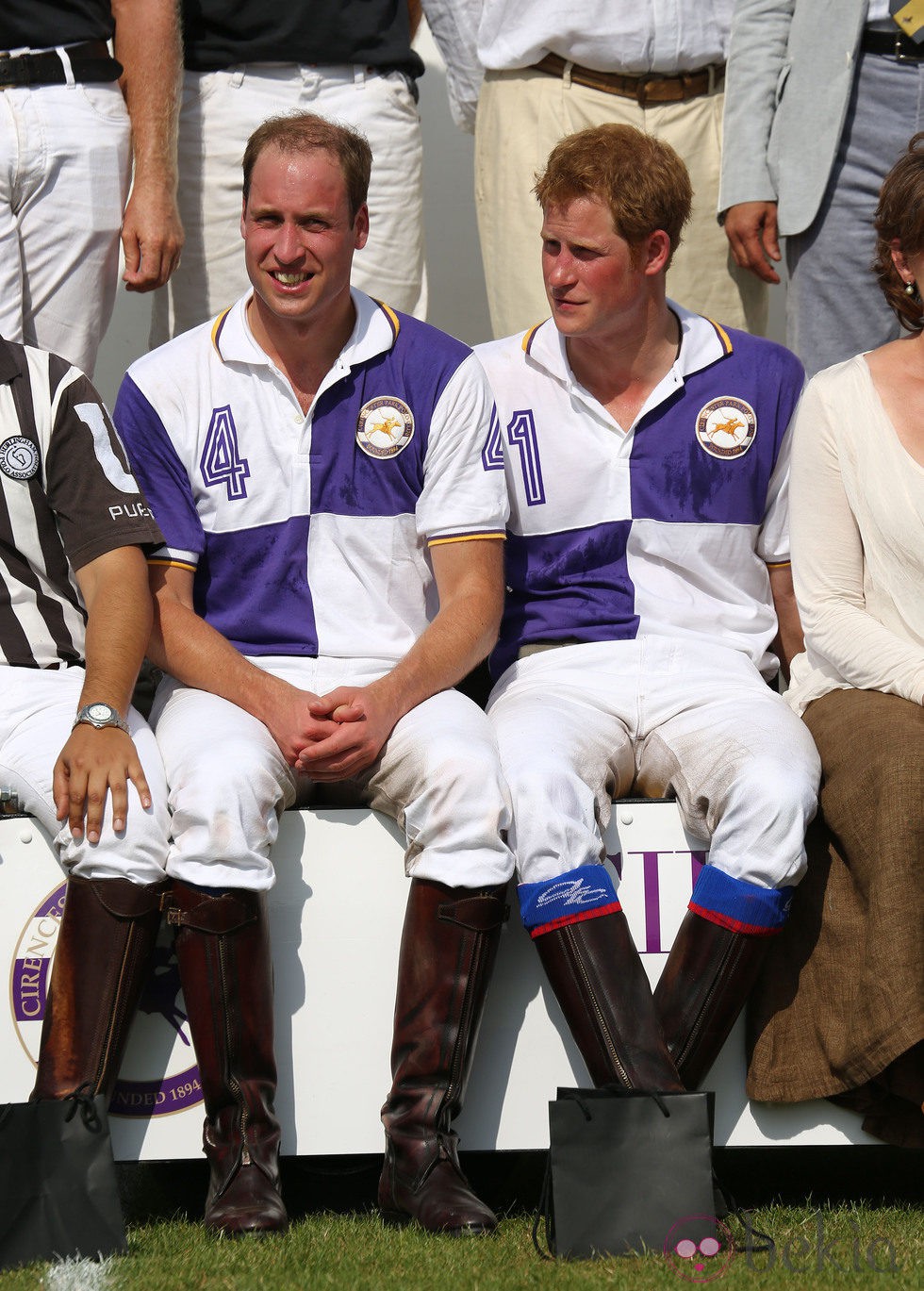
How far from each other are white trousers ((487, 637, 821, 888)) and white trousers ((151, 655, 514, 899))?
0.23ft

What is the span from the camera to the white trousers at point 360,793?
2.92 metres

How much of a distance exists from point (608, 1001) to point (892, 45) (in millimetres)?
2476

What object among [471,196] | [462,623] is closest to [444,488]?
[462,623]

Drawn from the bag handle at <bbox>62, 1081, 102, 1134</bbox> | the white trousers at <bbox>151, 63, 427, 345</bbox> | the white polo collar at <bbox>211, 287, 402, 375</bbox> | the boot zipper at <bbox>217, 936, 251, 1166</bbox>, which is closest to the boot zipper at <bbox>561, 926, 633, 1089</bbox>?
the boot zipper at <bbox>217, 936, 251, 1166</bbox>

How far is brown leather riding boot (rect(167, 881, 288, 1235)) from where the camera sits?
2.83 meters

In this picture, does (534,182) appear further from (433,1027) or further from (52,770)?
(433,1027)

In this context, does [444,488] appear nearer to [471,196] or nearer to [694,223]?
[694,223]

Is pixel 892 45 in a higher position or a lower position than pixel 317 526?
higher

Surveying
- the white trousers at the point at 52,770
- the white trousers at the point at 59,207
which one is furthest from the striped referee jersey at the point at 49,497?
the white trousers at the point at 59,207

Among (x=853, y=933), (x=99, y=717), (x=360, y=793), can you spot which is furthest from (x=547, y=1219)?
(x=99, y=717)

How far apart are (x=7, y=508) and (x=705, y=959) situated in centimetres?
149

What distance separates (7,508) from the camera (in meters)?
3.28

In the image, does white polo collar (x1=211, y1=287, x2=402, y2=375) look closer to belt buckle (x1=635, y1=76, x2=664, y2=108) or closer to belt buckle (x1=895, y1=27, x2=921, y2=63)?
belt buckle (x1=635, y1=76, x2=664, y2=108)

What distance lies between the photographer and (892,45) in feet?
13.7
